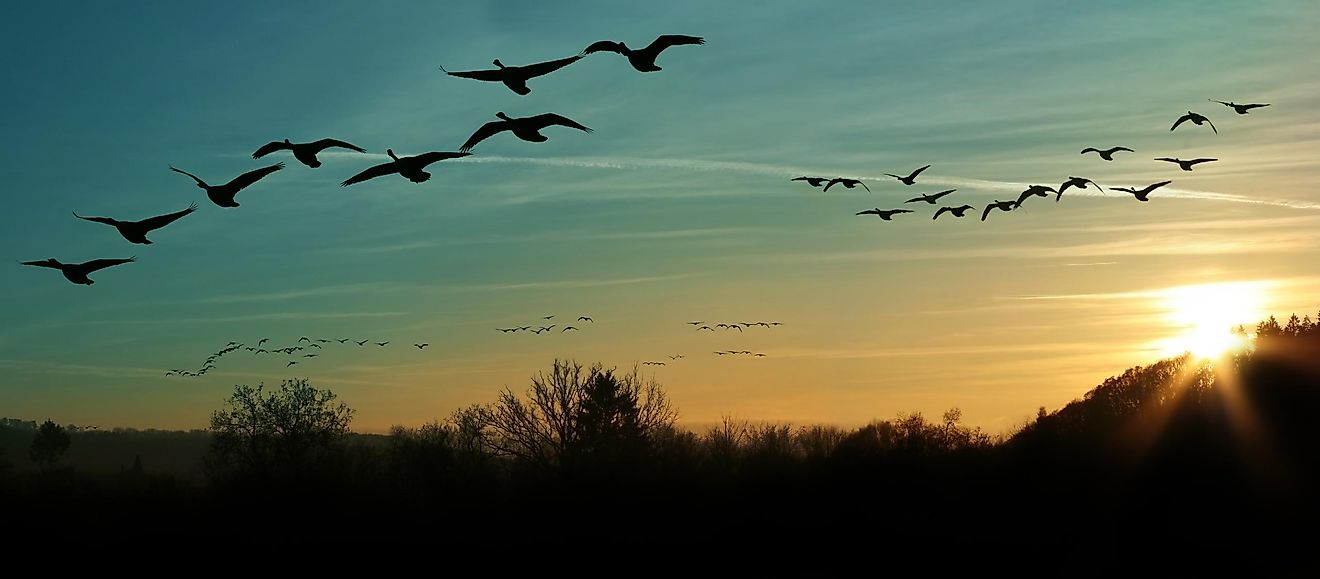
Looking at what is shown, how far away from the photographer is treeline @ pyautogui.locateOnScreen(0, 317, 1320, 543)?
40.4 meters

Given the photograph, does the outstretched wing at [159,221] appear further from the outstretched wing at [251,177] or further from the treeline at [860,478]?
the treeline at [860,478]

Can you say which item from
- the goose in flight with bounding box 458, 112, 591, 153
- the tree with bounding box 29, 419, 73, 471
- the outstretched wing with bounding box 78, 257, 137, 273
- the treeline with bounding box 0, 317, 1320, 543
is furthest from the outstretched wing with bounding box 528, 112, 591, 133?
the tree with bounding box 29, 419, 73, 471

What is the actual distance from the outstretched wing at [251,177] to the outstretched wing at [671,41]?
5.24 meters

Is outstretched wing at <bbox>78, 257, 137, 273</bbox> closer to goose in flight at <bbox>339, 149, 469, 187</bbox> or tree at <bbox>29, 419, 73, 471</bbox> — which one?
goose in flight at <bbox>339, 149, 469, 187</bbox>

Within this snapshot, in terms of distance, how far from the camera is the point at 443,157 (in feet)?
48.0

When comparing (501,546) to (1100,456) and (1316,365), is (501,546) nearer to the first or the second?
(1100,456)

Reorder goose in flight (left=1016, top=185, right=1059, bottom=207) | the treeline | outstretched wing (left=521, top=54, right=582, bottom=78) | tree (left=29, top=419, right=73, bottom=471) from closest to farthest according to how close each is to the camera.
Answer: outstretched wing (left=521, top=54, right=582, bottom=78), goose in flight (left=1016, top=185, right=1059, bottom=207), the treeline, tree (left=29, top=419, right=73, bottom=471)

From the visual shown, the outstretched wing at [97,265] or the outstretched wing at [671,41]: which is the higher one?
the outstretched wing at [671,41]

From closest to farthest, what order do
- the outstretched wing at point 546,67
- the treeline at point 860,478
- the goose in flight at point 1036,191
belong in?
the outstretched wing at point 546,67
the goose in flight at point 1036,191
the treeline at point 860,478

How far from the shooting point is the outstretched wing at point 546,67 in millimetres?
13359

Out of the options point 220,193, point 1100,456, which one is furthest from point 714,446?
point 220,193

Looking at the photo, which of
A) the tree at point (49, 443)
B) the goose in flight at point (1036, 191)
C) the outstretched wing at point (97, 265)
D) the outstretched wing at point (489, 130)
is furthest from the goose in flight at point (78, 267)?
the tree at point (49, 443)

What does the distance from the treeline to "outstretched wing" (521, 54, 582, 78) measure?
32.6m

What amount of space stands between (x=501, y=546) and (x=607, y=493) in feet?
16.9
